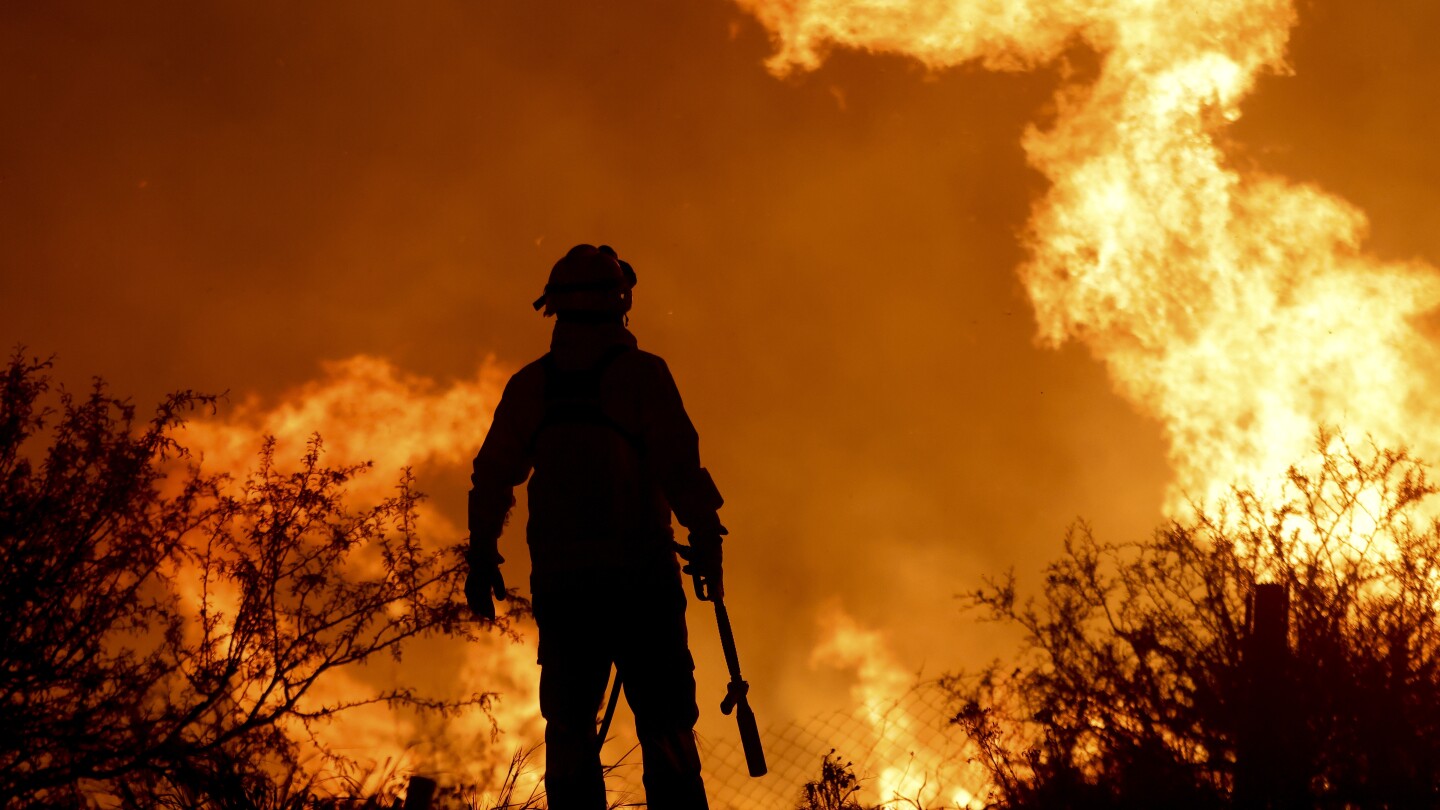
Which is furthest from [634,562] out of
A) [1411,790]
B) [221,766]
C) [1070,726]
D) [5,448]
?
[1070,726]

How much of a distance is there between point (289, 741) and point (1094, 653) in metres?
11.0

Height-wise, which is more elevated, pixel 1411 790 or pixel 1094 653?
pixel 1094 653

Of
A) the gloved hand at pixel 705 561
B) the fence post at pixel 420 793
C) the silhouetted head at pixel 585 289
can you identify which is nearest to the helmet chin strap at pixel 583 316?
the silhouetted head at pixel 585 289

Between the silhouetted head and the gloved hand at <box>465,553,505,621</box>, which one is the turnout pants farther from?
the silhouetted head

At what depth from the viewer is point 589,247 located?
5355 millimetres

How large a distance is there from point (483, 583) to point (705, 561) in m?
1.12

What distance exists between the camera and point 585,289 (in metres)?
5.21

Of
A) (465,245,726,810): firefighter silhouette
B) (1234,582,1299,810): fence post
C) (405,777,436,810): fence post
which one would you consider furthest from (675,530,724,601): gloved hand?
(1234,582,1299,810): fence post

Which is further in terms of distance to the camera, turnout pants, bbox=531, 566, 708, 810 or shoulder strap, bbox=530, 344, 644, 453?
shoulder strap, bbox=530, 344, 644, 453

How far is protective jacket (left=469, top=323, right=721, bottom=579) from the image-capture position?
4.87 metres

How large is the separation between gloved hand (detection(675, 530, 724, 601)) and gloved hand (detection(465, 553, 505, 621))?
37.0 inches

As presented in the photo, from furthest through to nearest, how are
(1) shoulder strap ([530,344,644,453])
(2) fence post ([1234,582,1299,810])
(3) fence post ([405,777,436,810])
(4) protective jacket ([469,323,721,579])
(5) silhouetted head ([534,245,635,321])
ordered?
(2) fence post ([1234,582,1299,810]) < (3) fence post ([405,777,436,810]) < (5) silhouetted head ([534,245,635,321]) < (1) shoulder strap ([530,344,644,453]) < (4) protective jacket ([469,323,721,579])

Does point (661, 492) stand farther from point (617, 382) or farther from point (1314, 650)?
point (1314, 650)

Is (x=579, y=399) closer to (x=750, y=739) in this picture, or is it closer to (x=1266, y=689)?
(x=750, y=739)
